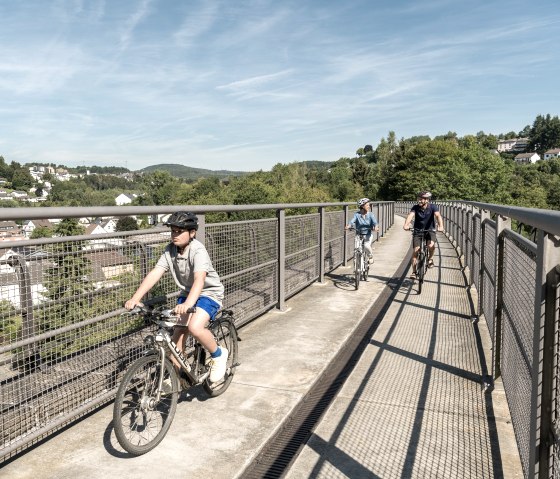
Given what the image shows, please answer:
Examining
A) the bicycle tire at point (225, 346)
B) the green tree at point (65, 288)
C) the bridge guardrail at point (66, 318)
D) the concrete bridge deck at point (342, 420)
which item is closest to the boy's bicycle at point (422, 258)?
the concrete bridge deck at point (342, 420)

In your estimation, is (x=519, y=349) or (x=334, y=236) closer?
(x=519, y=349)

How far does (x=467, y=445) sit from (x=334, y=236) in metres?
7.85

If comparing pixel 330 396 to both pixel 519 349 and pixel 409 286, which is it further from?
pixel 409 286

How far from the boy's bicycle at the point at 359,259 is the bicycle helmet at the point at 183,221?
5830 millimetres

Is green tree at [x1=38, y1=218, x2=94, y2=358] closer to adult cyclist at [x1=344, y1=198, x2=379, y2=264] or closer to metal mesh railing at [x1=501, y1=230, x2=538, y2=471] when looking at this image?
metal mesh railing at [x1=501, y1=230, x2=538, y2=471]

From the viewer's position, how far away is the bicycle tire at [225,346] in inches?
167

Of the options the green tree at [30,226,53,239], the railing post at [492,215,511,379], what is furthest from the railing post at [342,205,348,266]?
the green tree at [30,226,53,239]

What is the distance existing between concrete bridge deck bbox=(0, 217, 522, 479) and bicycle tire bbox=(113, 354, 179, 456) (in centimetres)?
11

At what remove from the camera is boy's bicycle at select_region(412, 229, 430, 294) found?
28.7ft

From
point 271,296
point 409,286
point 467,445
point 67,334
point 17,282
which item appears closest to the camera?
point 17,282

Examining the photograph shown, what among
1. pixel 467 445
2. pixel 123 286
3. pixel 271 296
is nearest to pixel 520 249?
pixel 467 445

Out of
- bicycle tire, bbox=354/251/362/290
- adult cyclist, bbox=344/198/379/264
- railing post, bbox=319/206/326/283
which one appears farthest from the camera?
adult cyclist, bbox=344/198/379/264

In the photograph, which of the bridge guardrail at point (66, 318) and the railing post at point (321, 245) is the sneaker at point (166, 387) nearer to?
the bridge guardrail at point (66, 318)

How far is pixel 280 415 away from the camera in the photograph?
12.8 ft
